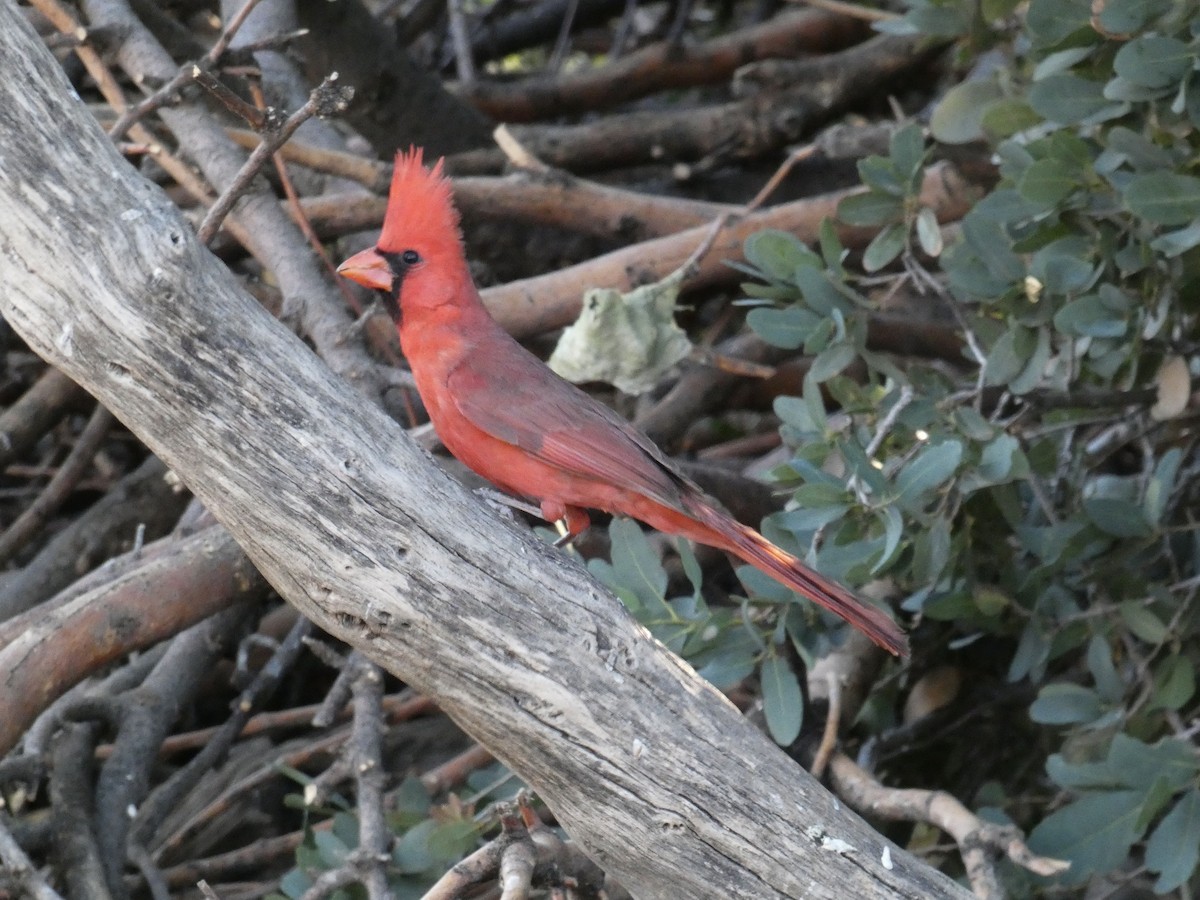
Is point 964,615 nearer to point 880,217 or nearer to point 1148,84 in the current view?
point 880,217

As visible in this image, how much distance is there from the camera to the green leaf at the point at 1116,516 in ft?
8.08

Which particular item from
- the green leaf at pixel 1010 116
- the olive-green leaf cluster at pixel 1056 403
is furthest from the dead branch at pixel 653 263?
the olive-green leaf cluster at pixel 1056 403

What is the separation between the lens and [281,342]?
5.08 feet

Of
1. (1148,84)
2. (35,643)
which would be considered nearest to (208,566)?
(35,643)

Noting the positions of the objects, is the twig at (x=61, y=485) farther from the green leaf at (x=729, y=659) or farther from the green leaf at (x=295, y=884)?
the green leaf at (x=729, y=659)

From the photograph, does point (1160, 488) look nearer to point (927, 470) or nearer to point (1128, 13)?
point (927, 470)

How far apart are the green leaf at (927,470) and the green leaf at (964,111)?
3.48ft

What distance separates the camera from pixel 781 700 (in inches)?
91.0

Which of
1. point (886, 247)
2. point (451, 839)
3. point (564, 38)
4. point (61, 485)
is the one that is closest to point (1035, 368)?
point (886, 247)

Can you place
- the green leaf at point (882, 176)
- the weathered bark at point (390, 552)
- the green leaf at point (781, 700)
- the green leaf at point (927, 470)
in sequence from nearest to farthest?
the weathered bark at point (390, 552) < the green leaf at point (927, 470) < the green leaf at point (781, 700) < the green leaf at point (882, 176)

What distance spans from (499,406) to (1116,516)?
1.09m

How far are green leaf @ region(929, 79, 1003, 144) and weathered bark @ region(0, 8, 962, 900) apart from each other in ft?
5.49

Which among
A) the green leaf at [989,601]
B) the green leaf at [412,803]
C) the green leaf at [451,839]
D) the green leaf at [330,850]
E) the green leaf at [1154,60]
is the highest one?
the green leaf at [1154,60]

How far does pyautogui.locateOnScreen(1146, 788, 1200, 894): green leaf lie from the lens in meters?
2.12
